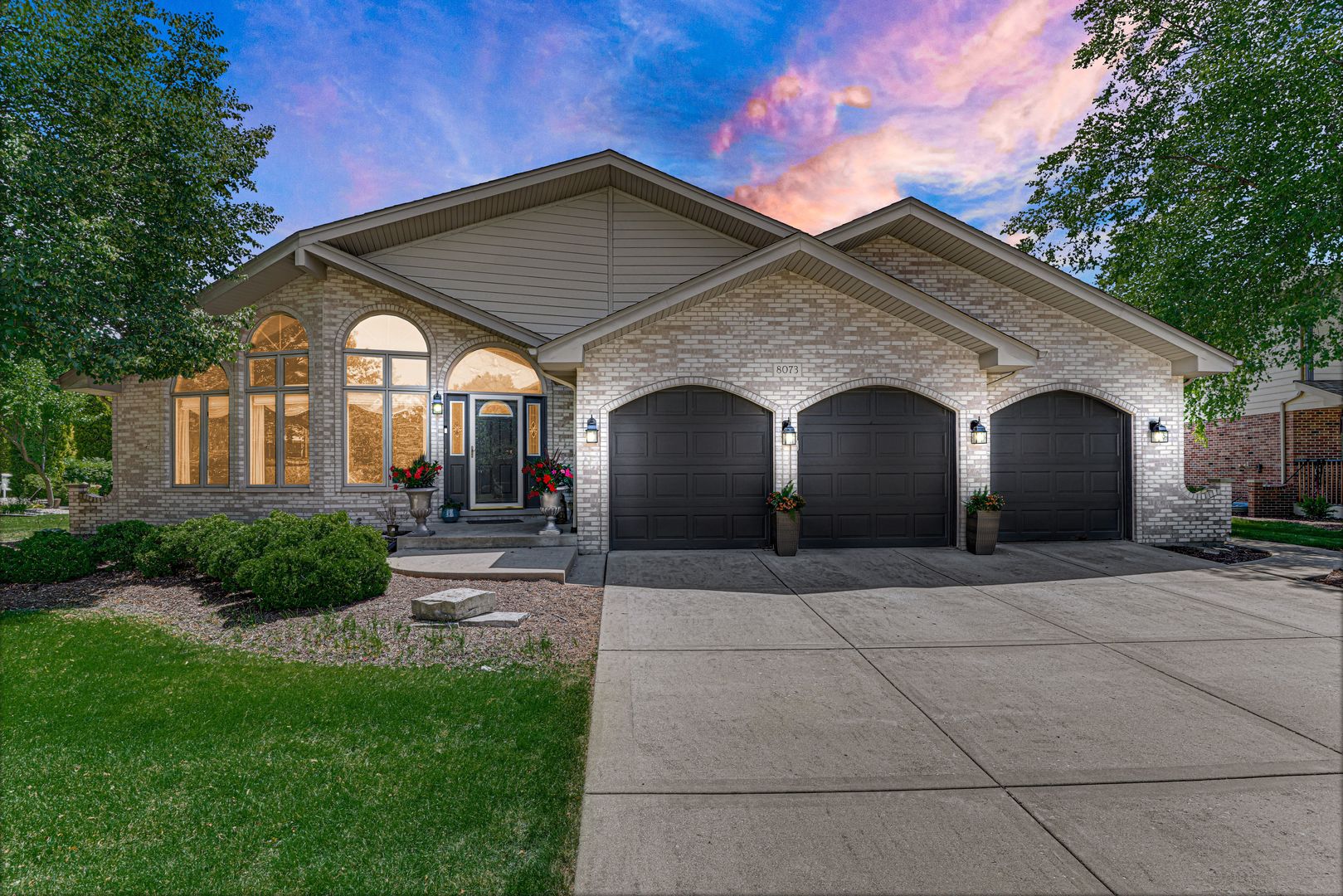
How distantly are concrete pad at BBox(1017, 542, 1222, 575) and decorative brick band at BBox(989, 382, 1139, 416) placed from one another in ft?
8.13

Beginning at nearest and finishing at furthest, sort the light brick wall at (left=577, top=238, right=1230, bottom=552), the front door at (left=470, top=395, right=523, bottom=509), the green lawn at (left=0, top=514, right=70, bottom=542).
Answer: the light brick wall at (left=577, top=238, right=1230, bottom=552), the front door at (left=470, top=395, right=523, bottom=509), the green lawn at (left=0, top=514, right=70, bottom=542)

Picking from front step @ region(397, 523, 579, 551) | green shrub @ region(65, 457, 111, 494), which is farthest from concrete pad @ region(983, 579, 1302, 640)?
green shrub @ region(65, 457, 111, 494)

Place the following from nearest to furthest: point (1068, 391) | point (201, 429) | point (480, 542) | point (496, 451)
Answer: point (480, 542) < point (1068, 391) < point (496, 451) < point (201, 429)

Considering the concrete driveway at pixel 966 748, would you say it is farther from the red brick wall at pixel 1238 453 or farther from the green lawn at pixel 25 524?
the green lawn at pixel 25 524

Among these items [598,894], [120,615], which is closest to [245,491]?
[120,615]

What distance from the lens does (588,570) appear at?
8.46 m

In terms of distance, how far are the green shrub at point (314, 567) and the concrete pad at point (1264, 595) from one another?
976 cm

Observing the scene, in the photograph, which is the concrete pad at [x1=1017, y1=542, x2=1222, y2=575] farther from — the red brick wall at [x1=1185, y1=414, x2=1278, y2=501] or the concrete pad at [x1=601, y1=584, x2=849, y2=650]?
the red brick wall at [x1=1185, y1=414, x2=1278, y2=501]

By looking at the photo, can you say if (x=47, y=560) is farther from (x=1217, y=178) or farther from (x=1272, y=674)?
(x=1217, y=178)

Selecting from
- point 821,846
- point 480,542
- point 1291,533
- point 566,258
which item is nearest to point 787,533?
point 480,542

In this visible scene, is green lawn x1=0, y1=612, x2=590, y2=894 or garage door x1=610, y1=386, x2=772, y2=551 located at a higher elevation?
garage door x1=610, y1=386, x2=772, y2=551

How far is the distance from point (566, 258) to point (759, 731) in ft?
34.9

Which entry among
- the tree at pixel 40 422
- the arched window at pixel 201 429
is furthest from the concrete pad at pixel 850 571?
the tree at pixel 40 422

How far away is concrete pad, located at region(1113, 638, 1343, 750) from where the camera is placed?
12.2ft
